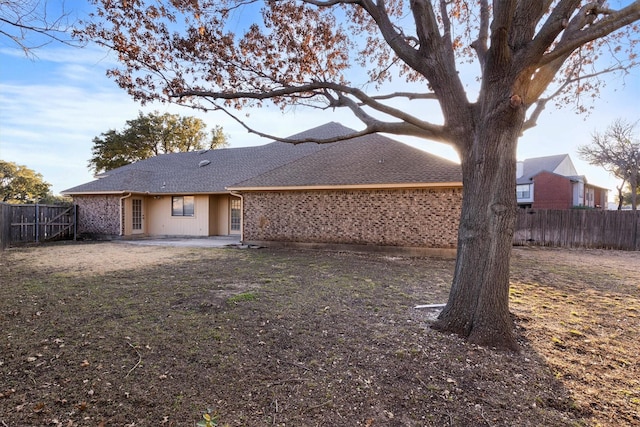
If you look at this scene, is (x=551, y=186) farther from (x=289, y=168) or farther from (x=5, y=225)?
(x=5, y=225)

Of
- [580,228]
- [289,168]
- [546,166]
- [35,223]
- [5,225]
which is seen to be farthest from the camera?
[546,166]

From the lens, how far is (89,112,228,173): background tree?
102 feet

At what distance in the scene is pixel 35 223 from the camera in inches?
584

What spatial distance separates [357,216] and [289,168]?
4.08 m

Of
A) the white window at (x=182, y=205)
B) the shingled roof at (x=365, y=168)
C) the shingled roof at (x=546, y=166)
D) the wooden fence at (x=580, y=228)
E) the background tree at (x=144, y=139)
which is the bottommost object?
the wooden fence at (x=580, y=228)

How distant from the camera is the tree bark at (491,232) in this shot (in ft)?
12.9

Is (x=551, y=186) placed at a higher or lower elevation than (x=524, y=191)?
higher

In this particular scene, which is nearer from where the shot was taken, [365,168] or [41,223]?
[365,168]

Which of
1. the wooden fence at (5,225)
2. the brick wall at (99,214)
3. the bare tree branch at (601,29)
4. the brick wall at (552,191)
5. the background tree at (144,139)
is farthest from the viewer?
the background tree at (144,139)

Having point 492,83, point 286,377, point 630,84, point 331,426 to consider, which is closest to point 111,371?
point 286,377

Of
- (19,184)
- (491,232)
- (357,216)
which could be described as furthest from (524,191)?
(19,184)

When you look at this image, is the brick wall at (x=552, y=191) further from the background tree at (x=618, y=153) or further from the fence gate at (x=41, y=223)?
the fence gate at (x=41, y=223)

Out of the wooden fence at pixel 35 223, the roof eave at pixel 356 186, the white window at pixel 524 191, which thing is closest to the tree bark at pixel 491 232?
the roof eave at pixel 356 186

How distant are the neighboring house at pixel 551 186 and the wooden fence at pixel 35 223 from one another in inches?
1233
